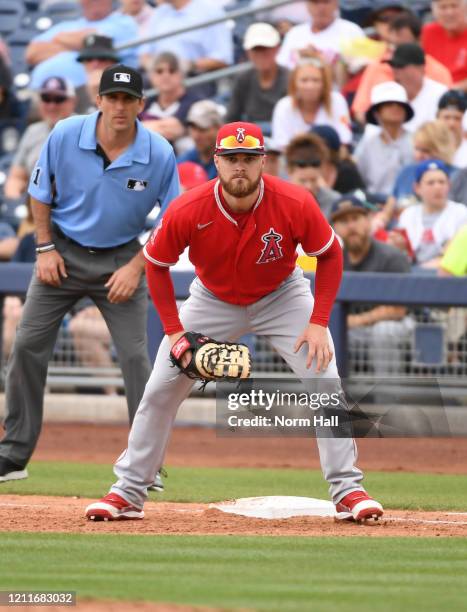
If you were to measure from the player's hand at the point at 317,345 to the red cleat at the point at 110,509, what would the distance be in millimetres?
1203

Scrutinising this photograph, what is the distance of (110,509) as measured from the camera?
22.8 ft

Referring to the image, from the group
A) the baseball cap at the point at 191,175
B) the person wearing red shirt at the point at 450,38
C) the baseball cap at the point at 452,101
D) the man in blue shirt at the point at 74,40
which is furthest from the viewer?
the man in blue shirt at the point at 74,40

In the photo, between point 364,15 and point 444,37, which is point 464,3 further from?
point 364,15

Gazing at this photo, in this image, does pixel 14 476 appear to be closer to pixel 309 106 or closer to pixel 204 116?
pixel 204 116

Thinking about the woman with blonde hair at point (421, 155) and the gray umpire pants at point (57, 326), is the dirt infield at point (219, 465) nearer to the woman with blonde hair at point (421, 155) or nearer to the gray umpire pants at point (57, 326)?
the gray umpire pants at point (57, 326)

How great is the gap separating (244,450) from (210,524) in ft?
14.6

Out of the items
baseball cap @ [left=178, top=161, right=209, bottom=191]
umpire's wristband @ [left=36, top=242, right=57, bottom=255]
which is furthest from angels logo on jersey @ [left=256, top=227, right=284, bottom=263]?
baseball cap @ [left=178, top=161, right=209, bottom=191]

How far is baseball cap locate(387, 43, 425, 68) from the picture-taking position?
43.4ft

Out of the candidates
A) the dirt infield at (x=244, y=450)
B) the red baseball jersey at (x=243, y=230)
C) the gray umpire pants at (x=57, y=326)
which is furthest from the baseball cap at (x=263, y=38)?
the red baseball jersey at (x=243, y=230)

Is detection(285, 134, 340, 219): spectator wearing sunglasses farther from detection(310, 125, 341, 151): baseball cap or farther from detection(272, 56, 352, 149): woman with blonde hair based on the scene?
detection(272, 56, 352, 149): woman with blonde hair

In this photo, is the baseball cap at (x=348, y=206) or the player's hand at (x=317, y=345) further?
the baseball cap at (x=348, y=206)

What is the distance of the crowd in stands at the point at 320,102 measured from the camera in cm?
1197

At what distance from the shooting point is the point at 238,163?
6.46 m

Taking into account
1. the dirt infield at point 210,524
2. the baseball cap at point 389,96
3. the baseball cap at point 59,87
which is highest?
the baseball cap at point 59,87
